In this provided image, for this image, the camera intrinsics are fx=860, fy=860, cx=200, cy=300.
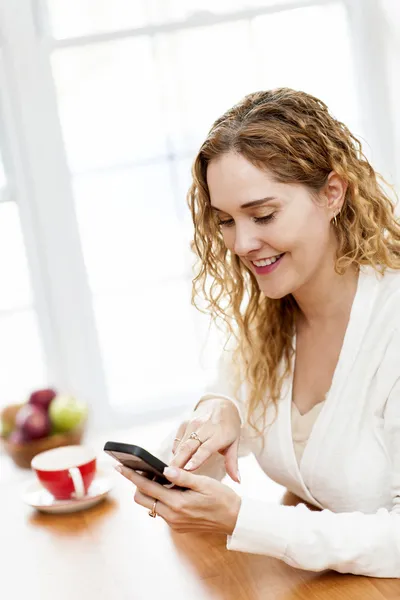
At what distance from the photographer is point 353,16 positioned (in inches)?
117

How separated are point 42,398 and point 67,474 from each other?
497mm

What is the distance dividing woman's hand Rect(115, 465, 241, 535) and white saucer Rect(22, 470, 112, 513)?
411mm

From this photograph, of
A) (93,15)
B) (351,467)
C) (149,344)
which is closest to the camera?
(351,467)

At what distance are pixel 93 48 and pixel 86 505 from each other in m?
1.64

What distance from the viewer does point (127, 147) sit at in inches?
113

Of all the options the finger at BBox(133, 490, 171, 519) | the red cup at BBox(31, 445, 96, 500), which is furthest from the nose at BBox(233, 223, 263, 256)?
the red cup at BBox(31, 445, 96, 500)

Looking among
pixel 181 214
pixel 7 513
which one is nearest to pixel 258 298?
pixel 7 513

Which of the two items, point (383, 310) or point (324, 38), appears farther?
point (324, 38)

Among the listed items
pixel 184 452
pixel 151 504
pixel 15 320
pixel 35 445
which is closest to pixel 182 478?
pixel 151 504

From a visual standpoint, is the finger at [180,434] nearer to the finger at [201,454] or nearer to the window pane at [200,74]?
the finger at [201,454]

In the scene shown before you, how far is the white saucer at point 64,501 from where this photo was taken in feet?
5.62

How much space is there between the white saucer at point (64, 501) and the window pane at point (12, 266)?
113cm

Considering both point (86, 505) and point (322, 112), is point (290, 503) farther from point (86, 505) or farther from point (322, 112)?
point (322, 112)

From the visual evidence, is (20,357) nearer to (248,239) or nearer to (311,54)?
(311,54)
